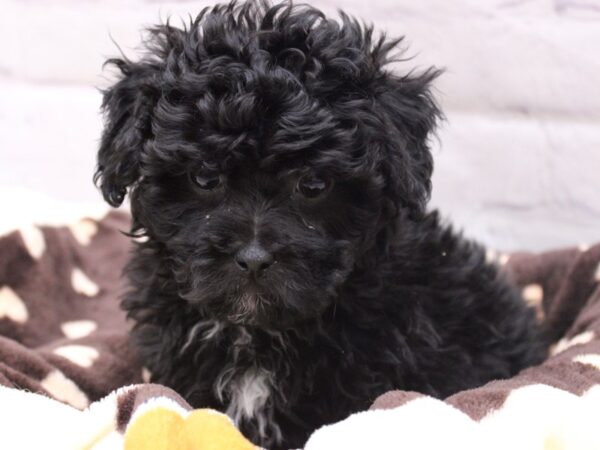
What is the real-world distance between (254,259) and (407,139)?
0.75 meters

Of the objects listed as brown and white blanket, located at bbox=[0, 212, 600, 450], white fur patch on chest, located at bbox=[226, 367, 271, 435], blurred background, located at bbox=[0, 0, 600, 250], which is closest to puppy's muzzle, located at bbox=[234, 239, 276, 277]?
brown and white blanket, located at bbox=[0, 212, 600, 450]

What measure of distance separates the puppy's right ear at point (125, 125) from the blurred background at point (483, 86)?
153 cm

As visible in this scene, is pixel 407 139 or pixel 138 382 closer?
pixel 407 139

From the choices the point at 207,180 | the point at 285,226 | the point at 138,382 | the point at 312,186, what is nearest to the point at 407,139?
the point at 312,186

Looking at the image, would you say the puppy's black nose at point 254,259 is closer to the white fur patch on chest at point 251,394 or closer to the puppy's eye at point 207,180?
the puppy's eye at point 207,180

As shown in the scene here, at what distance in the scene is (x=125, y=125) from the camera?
2.91 meters

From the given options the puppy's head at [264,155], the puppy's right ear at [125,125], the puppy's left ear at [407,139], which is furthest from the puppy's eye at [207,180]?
the puppy's left ear at [407,139]

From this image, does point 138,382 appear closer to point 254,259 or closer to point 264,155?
point 254,259

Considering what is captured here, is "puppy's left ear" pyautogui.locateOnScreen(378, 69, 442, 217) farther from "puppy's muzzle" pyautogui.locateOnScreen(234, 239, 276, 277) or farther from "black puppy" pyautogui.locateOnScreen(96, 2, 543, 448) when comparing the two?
"puppy's muzzle" pyautogui.locateOnScreen(234, 239, 276, 277)

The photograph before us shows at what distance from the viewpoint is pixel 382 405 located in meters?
2.39

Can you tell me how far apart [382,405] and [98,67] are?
11.1 feet

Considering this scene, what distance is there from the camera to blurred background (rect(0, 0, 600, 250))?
442cm

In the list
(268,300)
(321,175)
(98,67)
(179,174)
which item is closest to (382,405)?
(268,300)

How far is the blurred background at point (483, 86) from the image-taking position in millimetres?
4422
